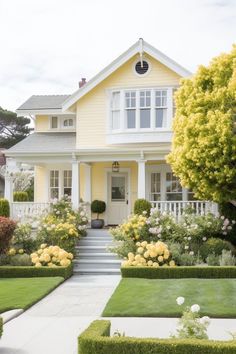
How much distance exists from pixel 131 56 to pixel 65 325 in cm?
1437

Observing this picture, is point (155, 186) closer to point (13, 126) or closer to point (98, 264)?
point (98, 264)

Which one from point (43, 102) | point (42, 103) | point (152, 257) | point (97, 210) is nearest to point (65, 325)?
point (152, 257)

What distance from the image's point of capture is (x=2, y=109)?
2501 inches

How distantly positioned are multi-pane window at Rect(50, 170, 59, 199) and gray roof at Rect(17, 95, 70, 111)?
3.12 meters

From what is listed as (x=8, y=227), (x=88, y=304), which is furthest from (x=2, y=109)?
(x=88, y=304)

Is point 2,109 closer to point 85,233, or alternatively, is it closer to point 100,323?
point 85,233

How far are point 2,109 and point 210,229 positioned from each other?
4820 cm

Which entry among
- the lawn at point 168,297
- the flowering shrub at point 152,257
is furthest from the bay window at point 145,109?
the lawn at point 168,297

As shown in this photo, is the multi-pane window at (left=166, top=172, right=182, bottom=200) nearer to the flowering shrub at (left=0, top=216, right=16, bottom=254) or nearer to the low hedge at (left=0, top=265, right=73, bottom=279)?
the flowering shrub at (left=0, top=216, right=16, bottom=254)

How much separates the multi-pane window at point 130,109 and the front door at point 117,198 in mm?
3055

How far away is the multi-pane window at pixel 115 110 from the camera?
2267 cm

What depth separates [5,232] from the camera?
688 inches

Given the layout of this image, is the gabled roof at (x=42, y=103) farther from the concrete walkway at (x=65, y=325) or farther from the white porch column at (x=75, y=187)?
the concrete walkway at (x=65, y=325)

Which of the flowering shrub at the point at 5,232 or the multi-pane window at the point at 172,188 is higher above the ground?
the multi-pane window at the point at 172,188
